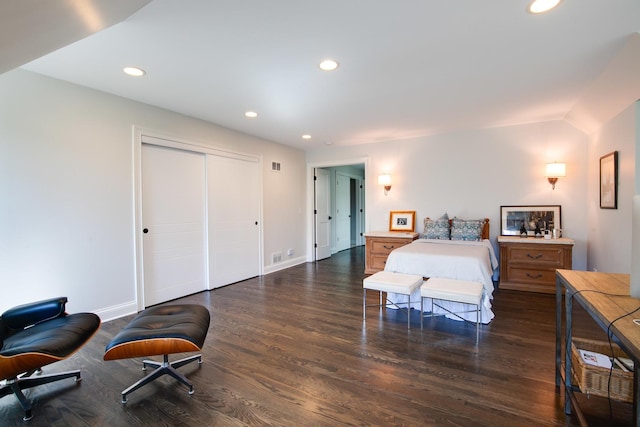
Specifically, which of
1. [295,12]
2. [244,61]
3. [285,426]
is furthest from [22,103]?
[285,426]

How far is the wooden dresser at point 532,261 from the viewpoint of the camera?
389cm

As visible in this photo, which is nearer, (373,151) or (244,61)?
(244,61)

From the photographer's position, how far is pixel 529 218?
4.45 meters

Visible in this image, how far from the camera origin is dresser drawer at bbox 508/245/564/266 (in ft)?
12.8

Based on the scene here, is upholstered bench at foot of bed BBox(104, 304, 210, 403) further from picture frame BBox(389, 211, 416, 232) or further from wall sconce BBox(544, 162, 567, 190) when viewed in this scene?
wall sconce BBox(544, 162, 567, 190)

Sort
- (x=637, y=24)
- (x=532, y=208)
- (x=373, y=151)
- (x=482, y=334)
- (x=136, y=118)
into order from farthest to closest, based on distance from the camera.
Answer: (x=373, y=151)
(x=532, y=208)
(x=136, y=118)
(x=482, y=334)
(x=637, y=24)

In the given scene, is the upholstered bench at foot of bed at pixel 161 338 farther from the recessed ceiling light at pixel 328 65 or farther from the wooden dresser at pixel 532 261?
the wooden dresser at pixel 532 261


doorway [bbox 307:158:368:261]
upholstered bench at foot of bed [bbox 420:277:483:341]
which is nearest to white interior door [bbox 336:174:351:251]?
doorway [bbox 307:158:368:261]

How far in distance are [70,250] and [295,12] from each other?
304 centimetres

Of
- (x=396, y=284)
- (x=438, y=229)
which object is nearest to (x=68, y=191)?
(x=396, y=284)

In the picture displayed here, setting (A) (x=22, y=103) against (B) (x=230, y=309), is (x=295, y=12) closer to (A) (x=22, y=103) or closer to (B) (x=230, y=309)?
(A) (x=22, y=103)

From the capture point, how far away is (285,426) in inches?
63.0

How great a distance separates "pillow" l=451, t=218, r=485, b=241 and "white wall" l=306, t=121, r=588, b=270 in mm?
303

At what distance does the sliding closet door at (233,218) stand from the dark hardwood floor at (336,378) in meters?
1.45
